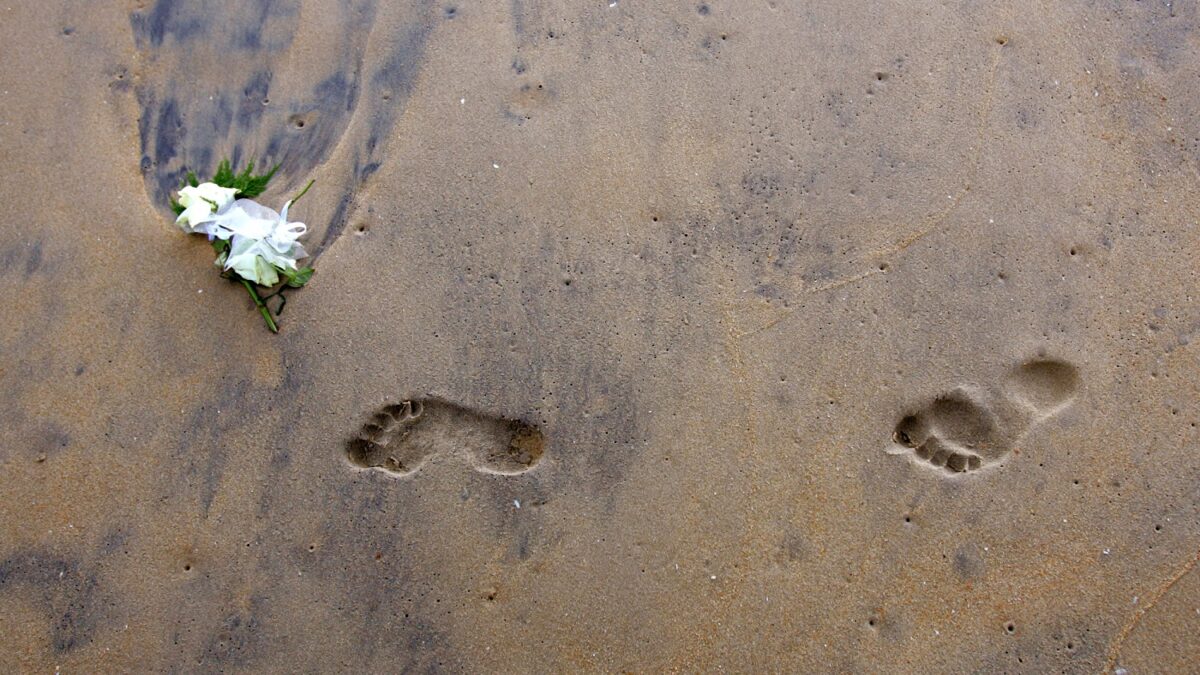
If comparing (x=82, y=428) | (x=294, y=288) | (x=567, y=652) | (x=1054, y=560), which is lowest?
(x=567, y=652)

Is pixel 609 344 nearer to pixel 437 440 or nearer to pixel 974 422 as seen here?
pixel 437 440

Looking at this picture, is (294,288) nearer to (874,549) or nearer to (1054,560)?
(874,549)

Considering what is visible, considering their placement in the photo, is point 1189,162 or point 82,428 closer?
point 82,428

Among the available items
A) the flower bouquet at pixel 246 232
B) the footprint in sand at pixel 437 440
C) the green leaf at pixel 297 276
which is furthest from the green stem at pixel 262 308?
the footprint in sand at pixel 437 440

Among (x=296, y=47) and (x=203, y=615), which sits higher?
(x=296, y=47)

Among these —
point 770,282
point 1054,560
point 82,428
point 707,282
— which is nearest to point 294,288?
point 82,428

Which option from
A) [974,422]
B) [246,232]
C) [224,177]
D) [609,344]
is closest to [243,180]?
[224,177]
